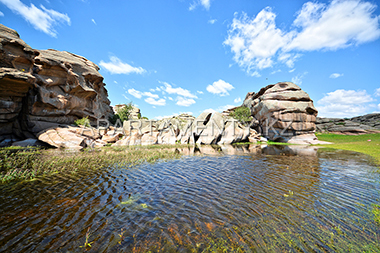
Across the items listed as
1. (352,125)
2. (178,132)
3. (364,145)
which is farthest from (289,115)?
(178,132)

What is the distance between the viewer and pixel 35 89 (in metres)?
34.9

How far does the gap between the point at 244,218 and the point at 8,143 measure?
48.7 m

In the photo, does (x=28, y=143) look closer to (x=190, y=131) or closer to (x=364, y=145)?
(x=190, y=131)

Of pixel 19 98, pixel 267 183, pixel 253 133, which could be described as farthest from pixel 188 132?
pixel 19 98

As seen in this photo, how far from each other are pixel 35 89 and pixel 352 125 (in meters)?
106

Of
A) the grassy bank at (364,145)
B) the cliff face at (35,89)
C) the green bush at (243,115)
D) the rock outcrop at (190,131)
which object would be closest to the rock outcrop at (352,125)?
the grassy bank at (364,145)

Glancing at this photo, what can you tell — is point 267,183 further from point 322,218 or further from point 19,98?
point 19,98

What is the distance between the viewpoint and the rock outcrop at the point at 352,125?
54.5m

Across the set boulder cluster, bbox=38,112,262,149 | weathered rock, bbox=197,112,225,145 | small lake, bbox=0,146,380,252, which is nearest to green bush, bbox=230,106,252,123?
boulder cluster, bbox=38,112,262,149

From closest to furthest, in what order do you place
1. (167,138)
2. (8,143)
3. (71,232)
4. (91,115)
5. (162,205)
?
(71,232) → (162,205) → (8,143) → (167,138) → (91,115)

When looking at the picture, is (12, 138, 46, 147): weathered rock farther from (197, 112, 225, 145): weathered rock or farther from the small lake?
(197, 112, 225, 145): weathered rock

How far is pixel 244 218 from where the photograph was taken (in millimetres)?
5688

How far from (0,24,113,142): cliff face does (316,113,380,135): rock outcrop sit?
95087 millimetres

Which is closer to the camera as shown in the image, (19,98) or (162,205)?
(162,205)
